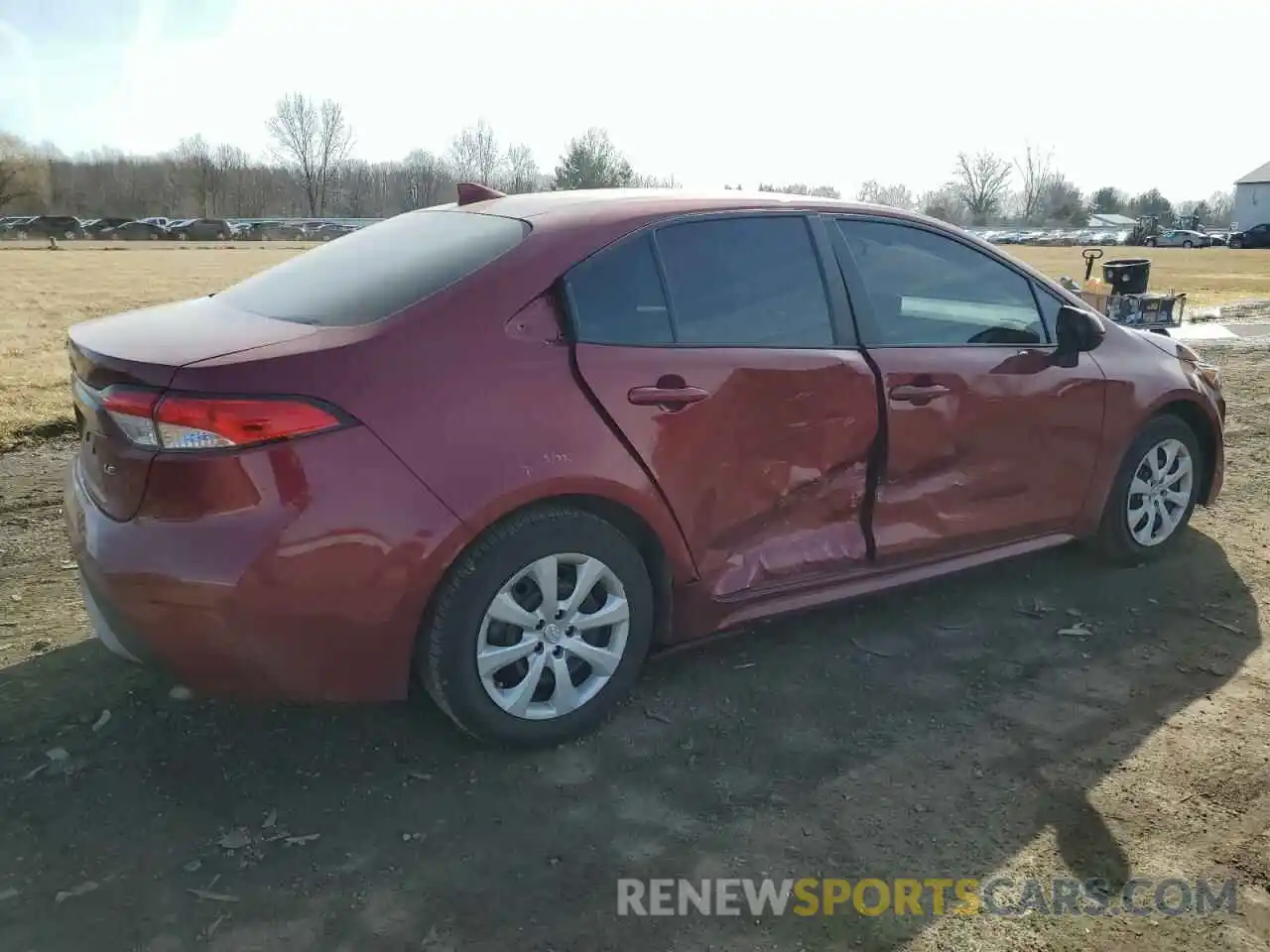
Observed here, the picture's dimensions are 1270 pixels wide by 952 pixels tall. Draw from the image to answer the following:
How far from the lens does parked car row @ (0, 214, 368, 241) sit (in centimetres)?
6247

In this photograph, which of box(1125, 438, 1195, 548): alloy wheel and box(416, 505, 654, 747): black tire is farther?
box(1125, 438, 1195, 548): alloy wheel

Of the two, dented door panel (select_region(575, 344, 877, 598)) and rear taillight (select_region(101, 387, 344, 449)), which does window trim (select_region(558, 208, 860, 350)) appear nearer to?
dented door panel (select_region(575, 344, 877, 598))

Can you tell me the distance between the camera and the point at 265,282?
3430 millimetres

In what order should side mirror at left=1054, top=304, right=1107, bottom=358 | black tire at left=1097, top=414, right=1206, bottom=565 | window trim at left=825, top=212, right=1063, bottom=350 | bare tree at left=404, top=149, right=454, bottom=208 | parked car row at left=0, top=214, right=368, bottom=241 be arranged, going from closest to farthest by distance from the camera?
window trim at left=825, top=212, right=1063, bottom=350 < side mirror at left=1054, top=304, right=1107, bottom=358 < black tire at left=1097, top=414, right=1206, bottom=565 < parked car row at left=0, top=214, right=368, bottom=241 < bare tree at left=404, top=149, right=454, bottom=208

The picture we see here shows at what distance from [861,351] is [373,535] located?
1816mm

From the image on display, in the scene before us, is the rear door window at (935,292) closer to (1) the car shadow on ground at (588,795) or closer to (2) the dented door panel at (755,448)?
(2) the dented door panel at (755,448)

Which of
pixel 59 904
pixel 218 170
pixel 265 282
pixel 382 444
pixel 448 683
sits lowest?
pixel 59 904

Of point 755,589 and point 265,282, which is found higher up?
point 265,282

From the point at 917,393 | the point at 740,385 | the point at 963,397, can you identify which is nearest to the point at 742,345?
the point at 740,385

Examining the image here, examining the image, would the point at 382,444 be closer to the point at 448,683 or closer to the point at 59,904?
the point at 448,683

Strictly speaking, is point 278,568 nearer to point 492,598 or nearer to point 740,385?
point 492,598

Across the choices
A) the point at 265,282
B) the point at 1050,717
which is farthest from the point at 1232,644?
the point at 265,282

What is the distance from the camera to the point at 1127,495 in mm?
4398

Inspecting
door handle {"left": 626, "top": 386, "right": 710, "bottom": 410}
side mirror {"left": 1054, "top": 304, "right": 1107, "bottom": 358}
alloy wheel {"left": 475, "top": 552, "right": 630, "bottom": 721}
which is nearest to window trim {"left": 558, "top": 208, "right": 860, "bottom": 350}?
door handle {"left": 626, "top": 386, "right": 710, "bottom": 410}
